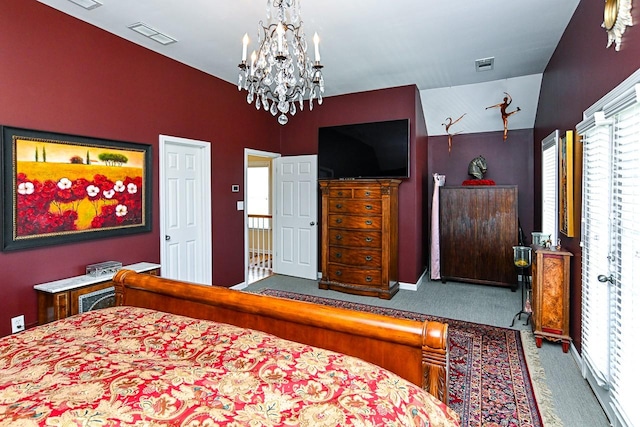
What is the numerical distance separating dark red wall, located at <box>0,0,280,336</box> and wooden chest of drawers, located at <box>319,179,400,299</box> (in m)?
1.44

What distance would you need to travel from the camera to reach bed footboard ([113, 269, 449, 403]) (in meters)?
1.38

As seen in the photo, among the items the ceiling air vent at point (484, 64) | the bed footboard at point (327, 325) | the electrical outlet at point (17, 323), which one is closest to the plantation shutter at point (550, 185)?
the ceiling air vent at point (484, 64)

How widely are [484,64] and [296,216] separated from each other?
133 inches

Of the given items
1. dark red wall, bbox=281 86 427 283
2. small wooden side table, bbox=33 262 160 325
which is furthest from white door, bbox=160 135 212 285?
dark red wall, bbox=281 86 427 283

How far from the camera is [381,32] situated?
11.0 ft

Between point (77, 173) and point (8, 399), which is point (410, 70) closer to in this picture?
point (77, 173)

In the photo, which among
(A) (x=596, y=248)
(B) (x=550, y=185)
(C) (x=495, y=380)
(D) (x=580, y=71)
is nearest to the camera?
(A) (x=596, y=248)

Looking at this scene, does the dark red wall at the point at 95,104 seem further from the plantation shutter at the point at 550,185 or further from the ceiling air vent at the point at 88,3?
the plantation shutter at the point at 550,185

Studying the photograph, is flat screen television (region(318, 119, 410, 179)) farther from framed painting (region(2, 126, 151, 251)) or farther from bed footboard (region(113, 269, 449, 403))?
bed footboard (region(113, 269, 449, 403))

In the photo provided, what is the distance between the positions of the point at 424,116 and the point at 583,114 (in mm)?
3005

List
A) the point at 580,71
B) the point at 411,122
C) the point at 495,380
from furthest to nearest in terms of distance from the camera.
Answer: the point at 411,122
the point at 580,71
the point at 495,380

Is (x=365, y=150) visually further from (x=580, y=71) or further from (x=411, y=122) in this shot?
(x=580, y=71)

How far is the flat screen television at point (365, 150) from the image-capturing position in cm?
484

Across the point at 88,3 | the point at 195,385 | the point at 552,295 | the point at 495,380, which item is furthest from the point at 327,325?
the point at 88,3
